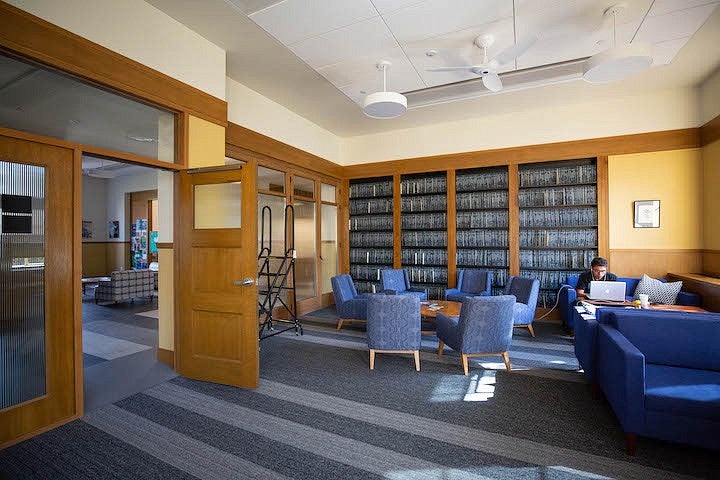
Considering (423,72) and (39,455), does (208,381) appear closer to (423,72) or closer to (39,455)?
(39,455)

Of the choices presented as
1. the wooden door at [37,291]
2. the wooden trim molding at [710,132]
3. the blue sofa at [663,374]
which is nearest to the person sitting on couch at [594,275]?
the blue sofa at [663,374]

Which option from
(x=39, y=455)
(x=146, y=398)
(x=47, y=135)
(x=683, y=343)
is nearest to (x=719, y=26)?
(x=683, y=343)

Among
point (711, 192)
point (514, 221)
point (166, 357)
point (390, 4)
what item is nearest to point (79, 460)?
point (166, 357)

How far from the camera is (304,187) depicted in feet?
22.8

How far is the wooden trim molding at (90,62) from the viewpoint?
A: 257 centimetres

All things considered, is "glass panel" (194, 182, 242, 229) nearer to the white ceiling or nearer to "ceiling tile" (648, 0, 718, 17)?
the white ceiling

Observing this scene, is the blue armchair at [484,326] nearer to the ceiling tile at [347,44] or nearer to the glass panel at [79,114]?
the ceiling tile at [347,44]

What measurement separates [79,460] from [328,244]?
5689mm

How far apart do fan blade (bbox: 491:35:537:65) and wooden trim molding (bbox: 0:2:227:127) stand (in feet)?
10.7

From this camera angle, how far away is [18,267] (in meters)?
2.64

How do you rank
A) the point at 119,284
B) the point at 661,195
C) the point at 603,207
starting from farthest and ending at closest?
the point at 119,284 < the point at 603,207 < the point at 661,195

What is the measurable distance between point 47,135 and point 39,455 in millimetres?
2349

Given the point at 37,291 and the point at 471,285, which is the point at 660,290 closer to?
the point at 471,285

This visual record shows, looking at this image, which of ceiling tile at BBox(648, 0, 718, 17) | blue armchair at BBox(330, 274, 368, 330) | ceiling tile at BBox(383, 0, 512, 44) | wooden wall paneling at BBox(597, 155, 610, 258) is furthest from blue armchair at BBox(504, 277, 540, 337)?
ceiling tile at BBox(383, 0, 512, 44)
